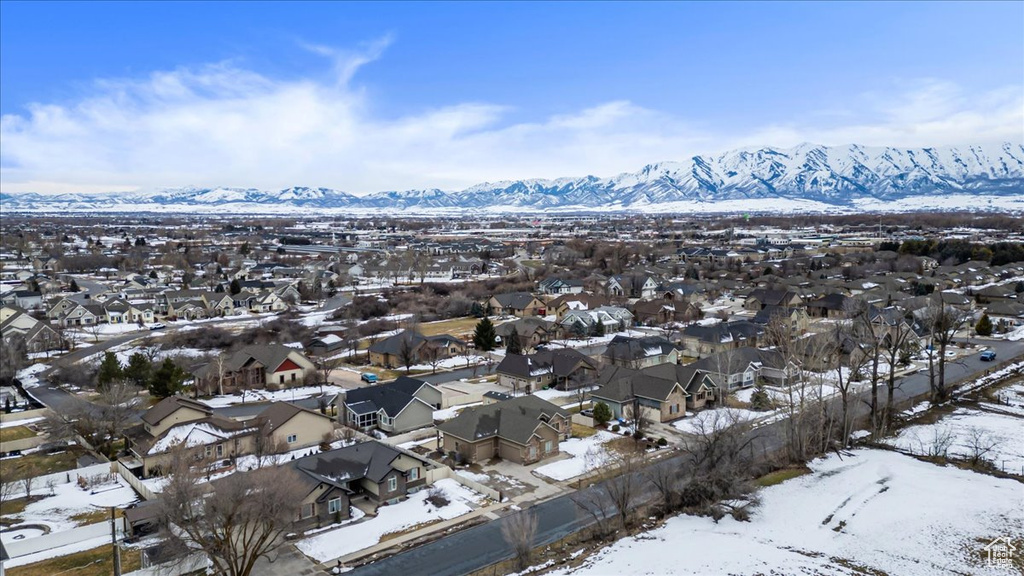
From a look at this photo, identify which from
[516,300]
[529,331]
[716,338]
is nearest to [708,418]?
[716,338]

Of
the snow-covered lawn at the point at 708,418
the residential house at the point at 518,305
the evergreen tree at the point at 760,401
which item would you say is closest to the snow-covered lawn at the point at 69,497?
the snow-covered lawn at the point at 708,418

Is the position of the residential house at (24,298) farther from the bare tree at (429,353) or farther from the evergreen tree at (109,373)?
the bare tree at (429,353)

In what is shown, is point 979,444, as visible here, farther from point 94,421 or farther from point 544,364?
point 94,421

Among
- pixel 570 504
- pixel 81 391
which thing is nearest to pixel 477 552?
pixel 570 504

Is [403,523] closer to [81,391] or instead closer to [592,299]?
[81,391]

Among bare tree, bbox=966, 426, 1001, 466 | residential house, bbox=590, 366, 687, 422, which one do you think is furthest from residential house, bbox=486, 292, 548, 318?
bare tree, bbox=966, 426, 1001, 466
